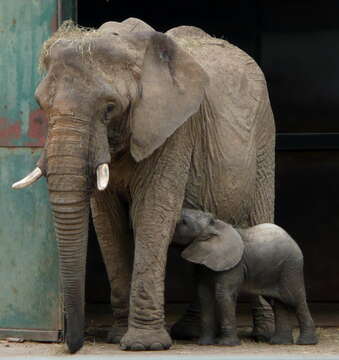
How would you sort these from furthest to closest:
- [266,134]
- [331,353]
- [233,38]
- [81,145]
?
[233,38]
[266,134]
[331,353]
[81,145]

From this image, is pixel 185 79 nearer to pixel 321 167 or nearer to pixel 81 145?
pixel 81 145

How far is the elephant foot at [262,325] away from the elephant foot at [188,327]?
41 cm

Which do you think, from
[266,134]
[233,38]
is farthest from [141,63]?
[233,38]

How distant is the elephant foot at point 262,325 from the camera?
1327cm

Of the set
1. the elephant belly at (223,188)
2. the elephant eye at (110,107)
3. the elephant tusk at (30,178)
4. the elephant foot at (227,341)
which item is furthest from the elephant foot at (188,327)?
the elephant eye at (110,107)

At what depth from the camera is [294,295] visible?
12.7 m

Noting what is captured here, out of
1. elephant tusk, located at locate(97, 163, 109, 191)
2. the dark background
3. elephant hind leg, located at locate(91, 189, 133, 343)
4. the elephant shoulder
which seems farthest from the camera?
the dark background

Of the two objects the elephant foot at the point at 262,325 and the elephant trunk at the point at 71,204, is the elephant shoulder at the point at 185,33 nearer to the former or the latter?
the elephant trunk at the point at 71,204

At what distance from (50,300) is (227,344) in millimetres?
1323

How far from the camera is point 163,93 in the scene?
12.3m

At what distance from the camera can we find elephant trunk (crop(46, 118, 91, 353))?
11719 mm

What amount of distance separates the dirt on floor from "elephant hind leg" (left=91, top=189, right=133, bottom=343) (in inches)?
10.0

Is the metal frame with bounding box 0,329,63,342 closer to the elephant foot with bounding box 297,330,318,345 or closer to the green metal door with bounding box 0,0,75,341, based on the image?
the green metal door with bounding box 0,0,75,341

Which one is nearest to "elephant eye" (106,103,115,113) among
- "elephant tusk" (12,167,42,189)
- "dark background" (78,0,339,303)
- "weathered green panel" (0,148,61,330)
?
"elephant tusk" (12,167,42,189)
